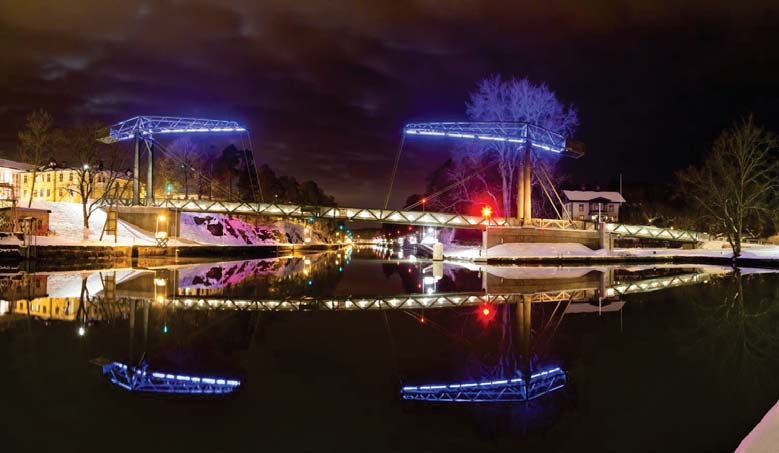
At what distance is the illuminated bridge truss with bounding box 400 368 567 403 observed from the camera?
604 centimetres

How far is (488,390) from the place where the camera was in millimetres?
6359

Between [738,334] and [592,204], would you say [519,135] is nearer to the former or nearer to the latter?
[738,334]

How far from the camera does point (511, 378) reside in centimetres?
685

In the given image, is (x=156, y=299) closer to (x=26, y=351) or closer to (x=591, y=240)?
(x=26, y=351)

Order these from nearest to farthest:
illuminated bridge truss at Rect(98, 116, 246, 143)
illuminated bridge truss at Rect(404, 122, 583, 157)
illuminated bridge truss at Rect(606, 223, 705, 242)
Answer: illuminated bridge truss at Rect(404, 122, 583, 157) < illuminated bridge truss at Rect(98, 116, 246, 143) < illuminated bridge truss at Rect(606, 223, 705, 242)

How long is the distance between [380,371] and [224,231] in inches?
2456

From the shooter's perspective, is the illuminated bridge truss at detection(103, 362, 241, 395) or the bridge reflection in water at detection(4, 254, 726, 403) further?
the bridge reflection in water at detection(4, 254, 726, 403)

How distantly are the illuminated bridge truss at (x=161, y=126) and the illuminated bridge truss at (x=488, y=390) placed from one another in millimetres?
44356

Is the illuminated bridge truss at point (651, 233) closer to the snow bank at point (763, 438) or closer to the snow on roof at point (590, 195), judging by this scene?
the snow bank at point (763, 438)

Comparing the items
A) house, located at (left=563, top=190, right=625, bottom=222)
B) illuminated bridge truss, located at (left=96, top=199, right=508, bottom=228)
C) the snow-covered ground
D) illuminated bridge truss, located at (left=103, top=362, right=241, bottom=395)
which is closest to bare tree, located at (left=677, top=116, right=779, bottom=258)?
illuminated bridge truss, located at (left=96, top=199, right=508, bottom=228)

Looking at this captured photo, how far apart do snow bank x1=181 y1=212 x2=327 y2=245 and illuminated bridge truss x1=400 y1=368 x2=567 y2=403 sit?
51642 mm

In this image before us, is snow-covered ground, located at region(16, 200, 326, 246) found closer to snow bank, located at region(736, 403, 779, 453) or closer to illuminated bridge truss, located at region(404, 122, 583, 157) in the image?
illuminated bridge truss, located at region(404, 122, 583, 157)

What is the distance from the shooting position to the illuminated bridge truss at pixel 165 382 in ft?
20.4

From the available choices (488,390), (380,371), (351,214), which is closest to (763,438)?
(488,390)
